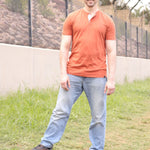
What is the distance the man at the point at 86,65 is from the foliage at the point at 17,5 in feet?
13.5

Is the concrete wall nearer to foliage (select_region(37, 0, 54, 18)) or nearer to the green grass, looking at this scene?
the green grass

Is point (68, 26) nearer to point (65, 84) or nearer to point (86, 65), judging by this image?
point (86, 65)

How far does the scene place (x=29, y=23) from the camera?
7.95 m

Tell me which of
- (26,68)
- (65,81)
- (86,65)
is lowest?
(26,68)

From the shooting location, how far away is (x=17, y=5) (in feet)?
24.7

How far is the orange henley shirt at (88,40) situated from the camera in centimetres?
344

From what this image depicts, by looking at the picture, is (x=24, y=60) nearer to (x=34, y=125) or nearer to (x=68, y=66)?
(x=34, y=125)

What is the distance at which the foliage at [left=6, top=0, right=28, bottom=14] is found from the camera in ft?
23.8

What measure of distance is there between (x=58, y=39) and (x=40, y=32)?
3.46 feet

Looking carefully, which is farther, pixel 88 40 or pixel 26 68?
pixel 26 68

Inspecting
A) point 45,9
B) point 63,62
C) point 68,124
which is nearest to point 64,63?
point 63,62

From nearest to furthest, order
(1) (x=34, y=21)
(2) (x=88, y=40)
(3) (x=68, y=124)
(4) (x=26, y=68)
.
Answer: (2) (x=88, y=40) < (3) (x=68, y=124) < (4) (x=26, y=68) < (1) (x=34, y=21)

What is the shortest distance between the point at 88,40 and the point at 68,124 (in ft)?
8.31

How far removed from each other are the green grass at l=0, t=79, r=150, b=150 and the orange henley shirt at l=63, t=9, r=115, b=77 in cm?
132
